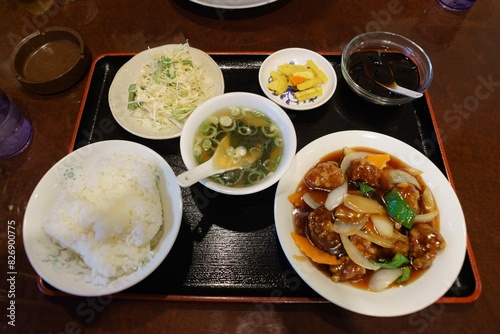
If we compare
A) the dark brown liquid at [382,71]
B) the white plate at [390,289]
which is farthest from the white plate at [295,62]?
the white plate at [390,289]

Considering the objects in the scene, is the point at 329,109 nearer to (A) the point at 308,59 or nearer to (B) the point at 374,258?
(A) the point at 308,59

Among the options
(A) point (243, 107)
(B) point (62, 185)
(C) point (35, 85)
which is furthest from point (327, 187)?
(C) point (35, 85)

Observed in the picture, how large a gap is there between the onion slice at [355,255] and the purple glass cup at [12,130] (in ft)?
7.59

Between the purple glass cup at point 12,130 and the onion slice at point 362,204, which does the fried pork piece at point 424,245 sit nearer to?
the onion slice at point 362,204

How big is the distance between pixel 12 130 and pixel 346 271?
241 cm

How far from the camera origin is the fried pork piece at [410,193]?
182cm

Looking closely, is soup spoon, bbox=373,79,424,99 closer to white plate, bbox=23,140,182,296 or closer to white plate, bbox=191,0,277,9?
white plate, bbox=191,0,277,9

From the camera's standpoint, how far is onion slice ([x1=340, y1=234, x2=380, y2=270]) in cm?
170

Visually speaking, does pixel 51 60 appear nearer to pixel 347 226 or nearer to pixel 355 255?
pixel 347 226

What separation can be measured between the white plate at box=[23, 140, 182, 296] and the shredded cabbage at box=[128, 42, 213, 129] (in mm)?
447

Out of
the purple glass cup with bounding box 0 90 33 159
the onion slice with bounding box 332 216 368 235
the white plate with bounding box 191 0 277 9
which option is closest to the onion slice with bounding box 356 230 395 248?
the onion slice with bounding box 332 216 368 235

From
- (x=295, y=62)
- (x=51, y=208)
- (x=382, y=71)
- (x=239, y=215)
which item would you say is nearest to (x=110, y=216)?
(x=51, y=208)

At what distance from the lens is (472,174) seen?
2.17 m

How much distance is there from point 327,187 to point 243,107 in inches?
29.0
